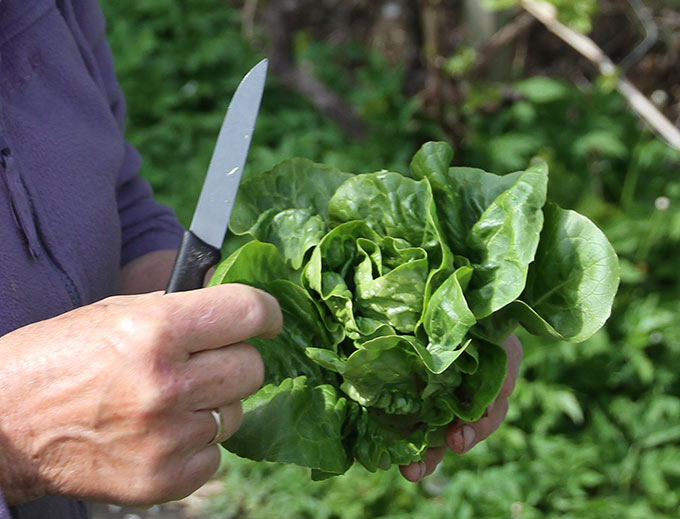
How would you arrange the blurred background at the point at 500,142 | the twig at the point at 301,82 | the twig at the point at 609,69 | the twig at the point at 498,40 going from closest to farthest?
1. the blurred background at the point at 500,142
2. the twig at the point at 609,69
3. the twig at the point at 498,40
4. the twig at the point at 301,82

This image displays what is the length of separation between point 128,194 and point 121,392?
84cm

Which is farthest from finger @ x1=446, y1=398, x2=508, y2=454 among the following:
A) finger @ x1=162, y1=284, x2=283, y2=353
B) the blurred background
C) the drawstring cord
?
the blurred background

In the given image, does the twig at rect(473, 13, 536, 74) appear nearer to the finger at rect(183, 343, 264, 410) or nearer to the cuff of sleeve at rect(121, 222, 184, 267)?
the cuff of sleeve at rect(121, 222, 184, 267)

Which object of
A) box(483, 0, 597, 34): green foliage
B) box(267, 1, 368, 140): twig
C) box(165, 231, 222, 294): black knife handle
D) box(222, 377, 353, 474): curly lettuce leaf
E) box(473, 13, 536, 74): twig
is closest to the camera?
box(165, 231, 222, 294): black knife handle

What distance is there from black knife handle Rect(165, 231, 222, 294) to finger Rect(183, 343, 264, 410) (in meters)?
0.19

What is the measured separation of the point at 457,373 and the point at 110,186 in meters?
0.84

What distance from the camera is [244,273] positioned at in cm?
140

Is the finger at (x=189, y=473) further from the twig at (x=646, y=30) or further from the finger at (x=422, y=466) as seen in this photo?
the twig at (x=646, y=30)

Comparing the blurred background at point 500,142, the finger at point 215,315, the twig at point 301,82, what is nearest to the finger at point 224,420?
the finger at point 215,315

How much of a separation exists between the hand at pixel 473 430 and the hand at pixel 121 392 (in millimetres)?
641

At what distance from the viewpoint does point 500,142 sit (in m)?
4.06

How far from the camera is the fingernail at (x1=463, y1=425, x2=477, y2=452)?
5.11 feet

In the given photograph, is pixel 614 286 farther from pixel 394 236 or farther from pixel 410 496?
pixel 410 496

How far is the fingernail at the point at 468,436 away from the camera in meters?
1.56
